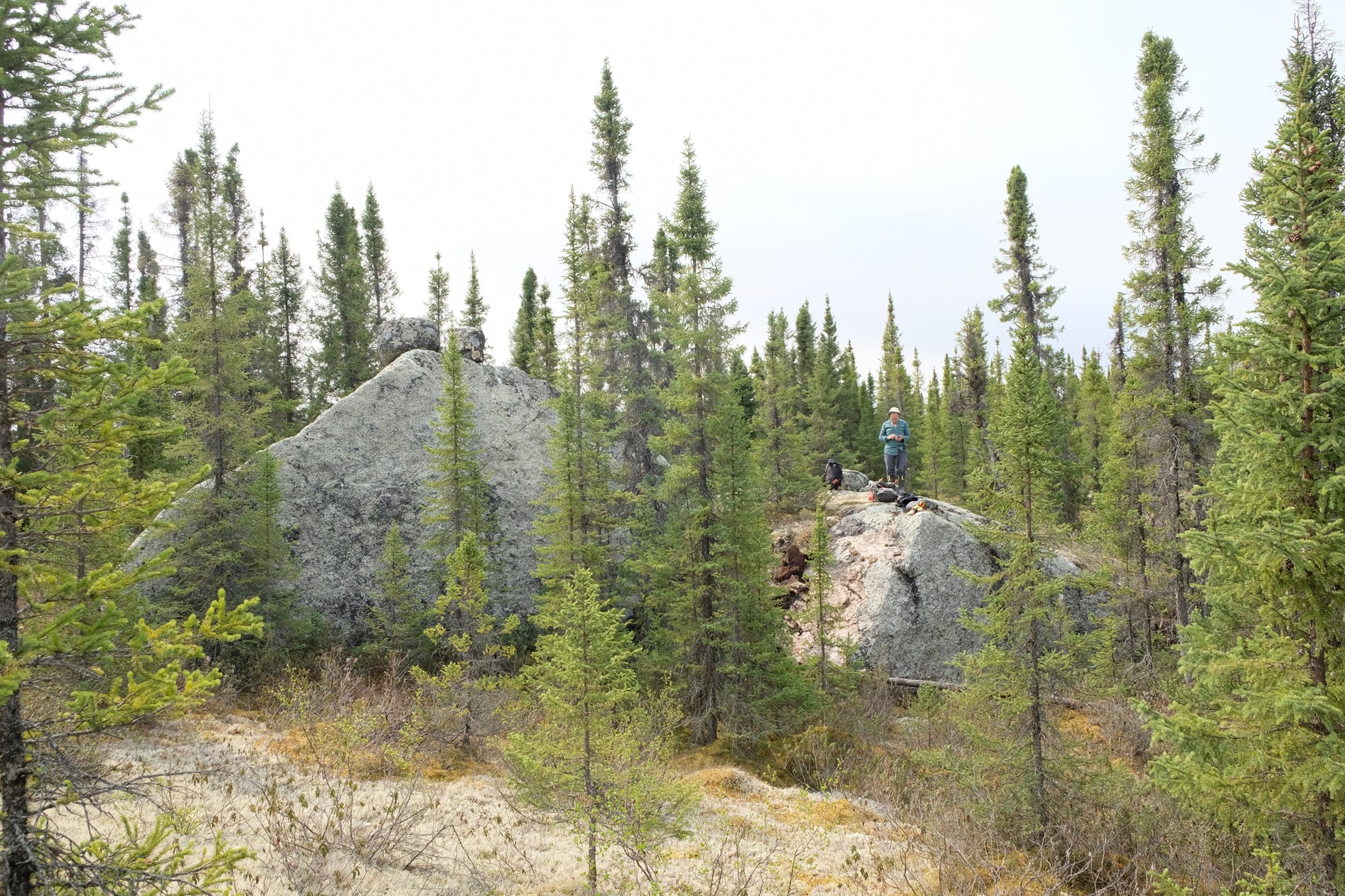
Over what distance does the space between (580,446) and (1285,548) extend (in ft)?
49.0

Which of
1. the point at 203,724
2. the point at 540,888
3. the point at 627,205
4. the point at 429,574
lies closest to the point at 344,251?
the point at 627,205

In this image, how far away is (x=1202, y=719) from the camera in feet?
21.4

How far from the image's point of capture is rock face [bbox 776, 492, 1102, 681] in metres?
20.2

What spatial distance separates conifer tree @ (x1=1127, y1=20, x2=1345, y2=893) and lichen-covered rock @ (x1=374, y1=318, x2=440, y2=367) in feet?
83.7

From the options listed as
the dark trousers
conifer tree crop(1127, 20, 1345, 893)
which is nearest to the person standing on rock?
the dark trousers

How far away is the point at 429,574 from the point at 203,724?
24.4 feet

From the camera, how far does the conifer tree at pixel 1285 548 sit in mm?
6105

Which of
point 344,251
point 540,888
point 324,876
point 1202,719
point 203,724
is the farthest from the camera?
point 344,251

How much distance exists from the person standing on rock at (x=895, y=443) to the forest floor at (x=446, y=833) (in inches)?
449

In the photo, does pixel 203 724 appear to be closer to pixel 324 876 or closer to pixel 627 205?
pixel 324 876

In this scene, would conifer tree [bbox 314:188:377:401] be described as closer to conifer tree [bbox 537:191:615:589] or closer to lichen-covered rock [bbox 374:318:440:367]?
lichen-covered rock [bbox 374:318:440:367]

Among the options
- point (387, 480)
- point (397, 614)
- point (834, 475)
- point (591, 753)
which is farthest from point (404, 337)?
point (591, 753)

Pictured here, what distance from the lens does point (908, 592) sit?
21.0 meters

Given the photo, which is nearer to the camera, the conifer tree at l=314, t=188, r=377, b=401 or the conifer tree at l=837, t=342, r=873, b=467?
the conifer tree at l=314, t=188, r=377, b=401
